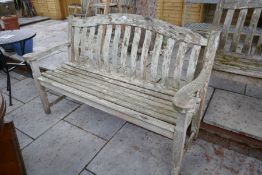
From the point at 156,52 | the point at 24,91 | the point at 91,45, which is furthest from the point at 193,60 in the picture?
the point at 24,91

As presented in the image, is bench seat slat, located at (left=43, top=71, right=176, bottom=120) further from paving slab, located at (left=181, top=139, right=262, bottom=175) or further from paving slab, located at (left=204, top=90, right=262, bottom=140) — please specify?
paving slab, located at (left=204, top=90, right=262, bottom=140)

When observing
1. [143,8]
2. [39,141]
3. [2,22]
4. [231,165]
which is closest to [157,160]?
[231,165]

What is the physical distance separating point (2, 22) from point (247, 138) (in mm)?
6562

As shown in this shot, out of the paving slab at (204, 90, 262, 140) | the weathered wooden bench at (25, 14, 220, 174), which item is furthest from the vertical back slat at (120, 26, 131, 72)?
the paving slab at (204, 90, 262, 140)

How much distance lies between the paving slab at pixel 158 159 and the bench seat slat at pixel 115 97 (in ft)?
1.82

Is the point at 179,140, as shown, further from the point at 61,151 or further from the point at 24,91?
the point at 24,91

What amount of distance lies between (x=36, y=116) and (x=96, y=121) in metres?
0.82

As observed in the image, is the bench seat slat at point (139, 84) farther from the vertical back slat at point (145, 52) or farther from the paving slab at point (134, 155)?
the paving slab at point (134, 155)

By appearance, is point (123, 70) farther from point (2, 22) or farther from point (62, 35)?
point (2, 22)

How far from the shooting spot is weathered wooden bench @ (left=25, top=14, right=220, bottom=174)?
1.77m

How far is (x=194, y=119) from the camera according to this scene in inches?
88.5

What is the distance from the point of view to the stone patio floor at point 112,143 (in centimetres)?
211

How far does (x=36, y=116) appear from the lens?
2.88 metres

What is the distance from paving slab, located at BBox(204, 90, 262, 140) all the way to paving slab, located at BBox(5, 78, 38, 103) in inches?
98.6
